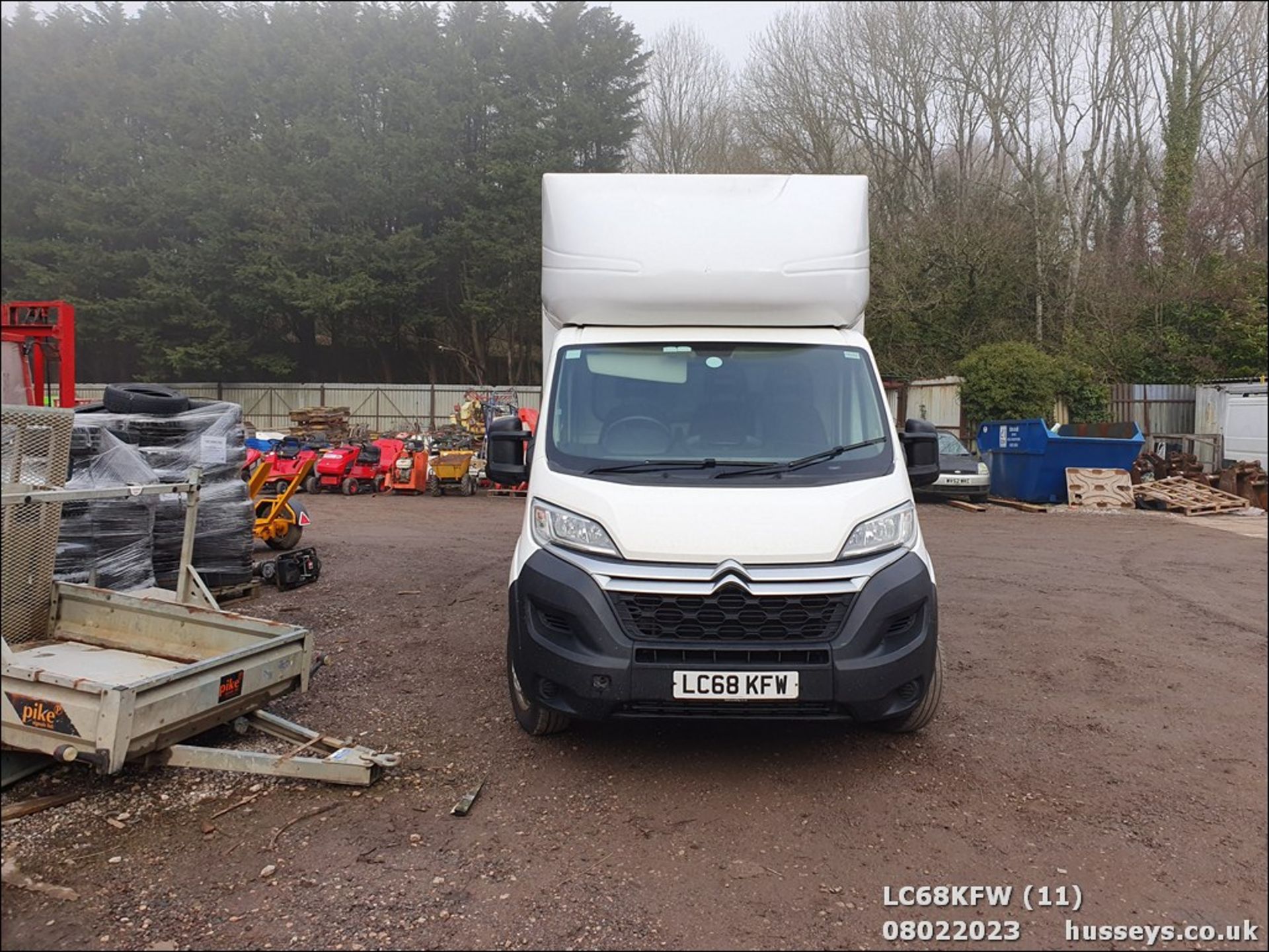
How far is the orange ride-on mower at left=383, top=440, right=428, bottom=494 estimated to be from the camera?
18.4 m

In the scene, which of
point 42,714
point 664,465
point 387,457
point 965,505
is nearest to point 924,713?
point 664,465

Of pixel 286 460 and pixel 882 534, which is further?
pixel 286 460

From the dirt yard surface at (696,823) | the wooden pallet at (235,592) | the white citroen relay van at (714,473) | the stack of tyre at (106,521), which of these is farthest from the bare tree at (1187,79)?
the wooden pallet at (235,592)

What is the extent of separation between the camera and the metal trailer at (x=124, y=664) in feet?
11.6

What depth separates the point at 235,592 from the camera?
7.57 m

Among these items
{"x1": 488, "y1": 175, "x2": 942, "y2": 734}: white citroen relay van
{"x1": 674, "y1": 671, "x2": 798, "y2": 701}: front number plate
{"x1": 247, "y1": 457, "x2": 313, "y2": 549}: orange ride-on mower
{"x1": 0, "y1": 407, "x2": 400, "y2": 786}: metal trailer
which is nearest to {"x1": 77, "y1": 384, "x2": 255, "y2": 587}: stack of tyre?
{"x1": 0, "y1": 407, "x2": 400, "y2": 786}: metal trailer

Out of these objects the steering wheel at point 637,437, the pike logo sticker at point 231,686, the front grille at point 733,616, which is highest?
the steering wheel at point 637,437

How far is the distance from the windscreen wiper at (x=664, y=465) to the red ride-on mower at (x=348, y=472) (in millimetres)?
15364

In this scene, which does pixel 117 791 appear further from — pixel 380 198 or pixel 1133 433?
pixel 380 198

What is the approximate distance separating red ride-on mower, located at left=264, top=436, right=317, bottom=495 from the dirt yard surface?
910 cm

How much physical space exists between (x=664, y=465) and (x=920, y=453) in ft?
5.18

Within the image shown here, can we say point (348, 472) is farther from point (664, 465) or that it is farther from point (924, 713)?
point (924, 713)

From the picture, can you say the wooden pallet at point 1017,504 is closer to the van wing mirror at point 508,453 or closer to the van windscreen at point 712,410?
the van windscreen at point 712,410

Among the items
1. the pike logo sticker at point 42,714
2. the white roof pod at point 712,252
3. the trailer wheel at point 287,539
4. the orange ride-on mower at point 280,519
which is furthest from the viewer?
the trailer wheel at point 287,539
